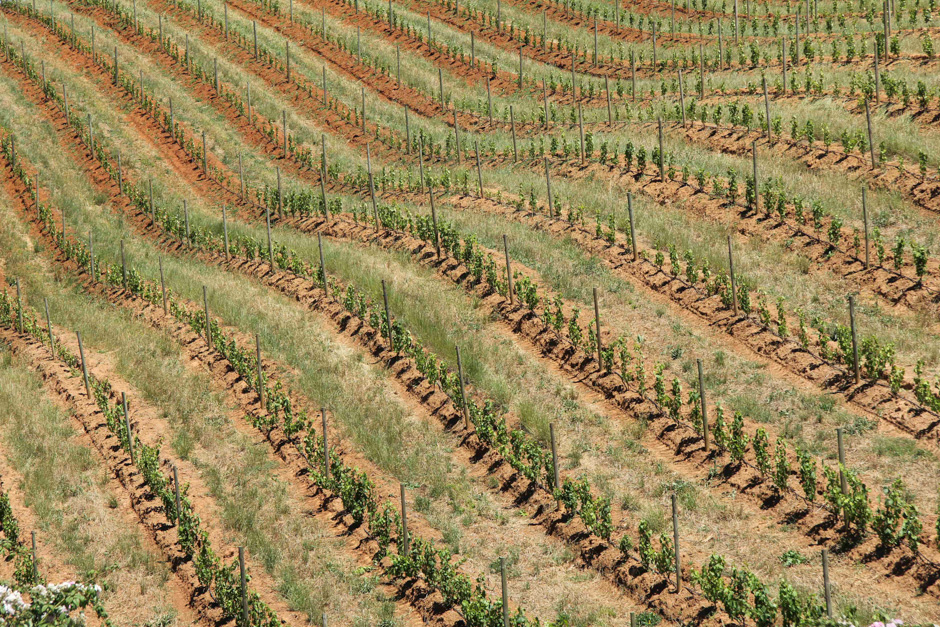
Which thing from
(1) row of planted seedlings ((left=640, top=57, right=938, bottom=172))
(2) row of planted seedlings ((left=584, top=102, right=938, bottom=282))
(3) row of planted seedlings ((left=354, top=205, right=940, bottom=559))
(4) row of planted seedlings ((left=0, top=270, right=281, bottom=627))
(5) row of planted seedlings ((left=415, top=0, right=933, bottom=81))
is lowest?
(4) row of planted seedlings ((left=0, top=270, right=281, bottom=627))

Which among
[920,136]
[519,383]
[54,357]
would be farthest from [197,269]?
[920,136]

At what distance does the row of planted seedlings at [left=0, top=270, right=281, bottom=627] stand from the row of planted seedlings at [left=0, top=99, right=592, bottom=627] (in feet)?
0.07

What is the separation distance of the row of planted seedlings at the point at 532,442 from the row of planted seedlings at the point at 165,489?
5386 millimetres

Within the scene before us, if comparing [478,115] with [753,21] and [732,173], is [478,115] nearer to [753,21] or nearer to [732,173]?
[753,21]

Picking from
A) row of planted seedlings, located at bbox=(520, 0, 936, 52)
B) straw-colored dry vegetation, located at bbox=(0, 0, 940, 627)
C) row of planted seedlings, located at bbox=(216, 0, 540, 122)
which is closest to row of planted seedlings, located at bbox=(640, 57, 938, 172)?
straw-colored dry vegetation, located at bbox=(0, 0, 940, 627)

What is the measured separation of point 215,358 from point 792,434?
537 inches

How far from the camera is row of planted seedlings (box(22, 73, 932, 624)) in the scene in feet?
49.7

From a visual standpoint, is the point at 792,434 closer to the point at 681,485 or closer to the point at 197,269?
the point at 681,485

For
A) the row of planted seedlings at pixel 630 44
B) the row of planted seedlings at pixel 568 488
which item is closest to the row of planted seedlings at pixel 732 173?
the row of planted seedlings at pixel 630 44

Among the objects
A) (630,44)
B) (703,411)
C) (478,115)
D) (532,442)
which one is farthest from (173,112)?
(703,411)

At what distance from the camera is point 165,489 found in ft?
60.5

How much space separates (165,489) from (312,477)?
2.82 metres

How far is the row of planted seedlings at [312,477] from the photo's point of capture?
50.2 ft

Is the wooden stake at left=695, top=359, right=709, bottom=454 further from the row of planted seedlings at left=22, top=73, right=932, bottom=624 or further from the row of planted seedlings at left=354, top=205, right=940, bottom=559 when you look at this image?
the row of planted seedlings at left=22, top=73, right=932, bottom=624
